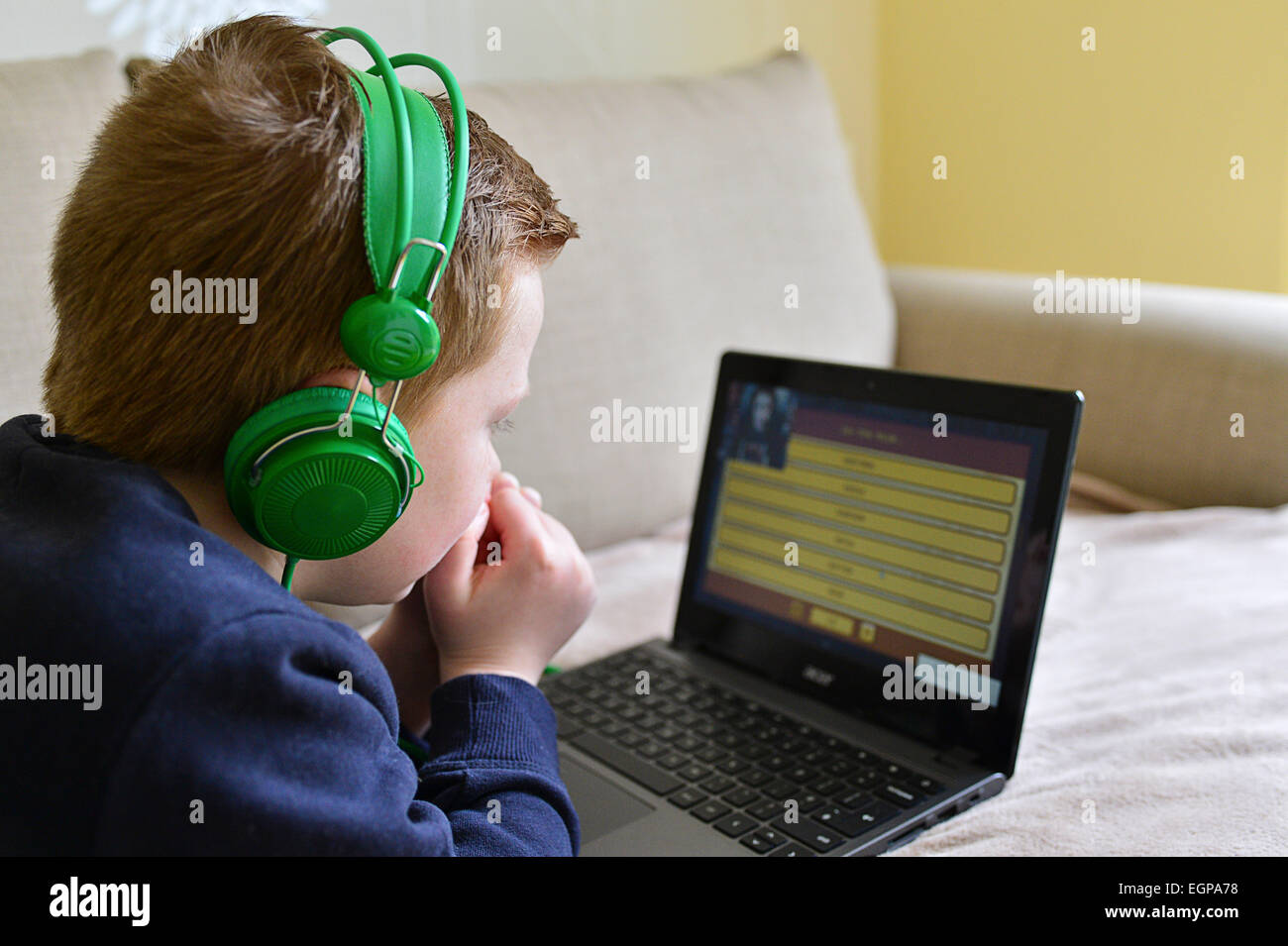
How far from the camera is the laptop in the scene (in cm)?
77

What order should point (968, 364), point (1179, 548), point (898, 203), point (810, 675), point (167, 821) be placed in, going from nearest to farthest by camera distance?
1. point (167, 821)
2. point (810, 675)
3. point (1179, 548)
4. point (968, 364)
5. point (898, 203)

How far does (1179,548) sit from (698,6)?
1.21 metres

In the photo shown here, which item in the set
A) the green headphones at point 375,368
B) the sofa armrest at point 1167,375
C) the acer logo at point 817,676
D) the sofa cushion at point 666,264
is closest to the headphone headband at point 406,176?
the green headphones at point 375,368

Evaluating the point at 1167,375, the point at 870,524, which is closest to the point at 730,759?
the point at 870,524

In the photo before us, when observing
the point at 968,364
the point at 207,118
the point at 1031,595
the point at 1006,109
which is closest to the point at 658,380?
the point at 968,364

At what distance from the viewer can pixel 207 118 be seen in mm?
548

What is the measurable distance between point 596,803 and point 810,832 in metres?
0.15

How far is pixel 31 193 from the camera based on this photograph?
926 mm

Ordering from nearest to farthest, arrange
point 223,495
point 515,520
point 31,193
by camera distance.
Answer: point 223,495 → point 515,520 → point 31,193

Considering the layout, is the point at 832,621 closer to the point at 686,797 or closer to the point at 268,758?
the point at 686,797

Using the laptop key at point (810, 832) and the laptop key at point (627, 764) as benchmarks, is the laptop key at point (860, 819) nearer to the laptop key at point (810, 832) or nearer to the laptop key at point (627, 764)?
the laptop key at point (810, 832)

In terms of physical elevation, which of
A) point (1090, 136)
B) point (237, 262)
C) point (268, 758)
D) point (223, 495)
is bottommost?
point (268, 758)

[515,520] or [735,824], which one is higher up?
[515,520]
